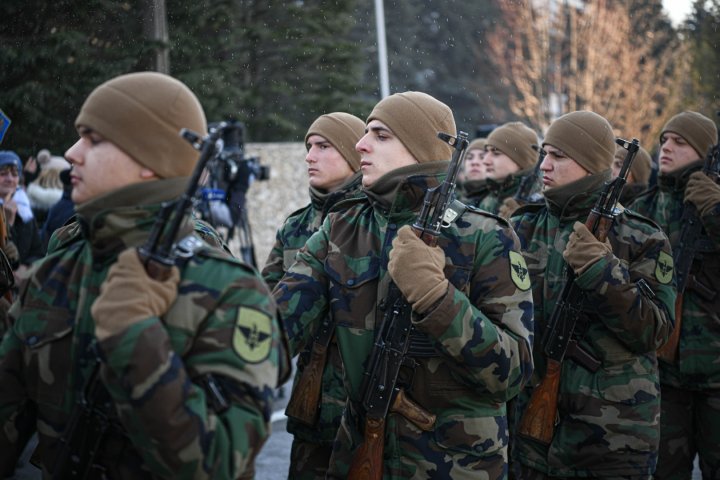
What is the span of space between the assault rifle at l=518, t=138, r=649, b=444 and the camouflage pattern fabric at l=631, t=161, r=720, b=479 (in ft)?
4.60

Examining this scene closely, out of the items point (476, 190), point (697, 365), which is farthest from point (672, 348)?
point (476, 190)

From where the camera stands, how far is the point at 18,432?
9.07 feet

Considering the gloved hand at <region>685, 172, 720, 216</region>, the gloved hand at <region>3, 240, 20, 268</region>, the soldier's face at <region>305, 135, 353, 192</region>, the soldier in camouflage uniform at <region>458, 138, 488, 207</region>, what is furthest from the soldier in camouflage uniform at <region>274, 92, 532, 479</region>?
the soldier in camouflage uniform at <region>458, 138, 488, 207</region>

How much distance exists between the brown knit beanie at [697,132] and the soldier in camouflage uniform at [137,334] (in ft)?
15.4

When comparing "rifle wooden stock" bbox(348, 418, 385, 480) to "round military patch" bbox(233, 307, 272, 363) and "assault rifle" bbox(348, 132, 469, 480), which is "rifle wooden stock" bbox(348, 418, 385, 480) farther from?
"round military patch" bbox(233, 307, 272, 363)

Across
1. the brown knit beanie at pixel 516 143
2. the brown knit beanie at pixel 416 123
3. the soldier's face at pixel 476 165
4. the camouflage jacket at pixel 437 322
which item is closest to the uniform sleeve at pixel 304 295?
the camouflage jacket at pixel 437 322

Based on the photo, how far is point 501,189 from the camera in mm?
8766

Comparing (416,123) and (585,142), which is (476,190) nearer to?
(585,142)

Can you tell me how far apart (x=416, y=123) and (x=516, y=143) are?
4996 mm

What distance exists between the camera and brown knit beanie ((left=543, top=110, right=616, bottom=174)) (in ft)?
17.0

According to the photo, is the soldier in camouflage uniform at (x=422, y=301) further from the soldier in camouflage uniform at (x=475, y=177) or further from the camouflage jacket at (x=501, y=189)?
the soldier in camouflage uniform at (x=475, y=177)

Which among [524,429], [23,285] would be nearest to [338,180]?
[524,429]

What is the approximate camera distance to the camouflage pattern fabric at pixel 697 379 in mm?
5887

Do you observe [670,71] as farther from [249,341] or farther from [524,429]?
[249,341]
